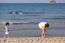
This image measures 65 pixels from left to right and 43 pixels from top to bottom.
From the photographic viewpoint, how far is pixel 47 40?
45.8ft

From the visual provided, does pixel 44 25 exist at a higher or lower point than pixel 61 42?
higher

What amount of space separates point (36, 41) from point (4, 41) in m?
1.92

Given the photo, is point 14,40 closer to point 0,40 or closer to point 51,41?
point 0,40

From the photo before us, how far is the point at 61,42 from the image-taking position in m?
13.6

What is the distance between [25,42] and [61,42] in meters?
2.14

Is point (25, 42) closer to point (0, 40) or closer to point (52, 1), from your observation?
point (0, 40)

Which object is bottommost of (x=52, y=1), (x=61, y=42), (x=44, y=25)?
(x=52, y=1)

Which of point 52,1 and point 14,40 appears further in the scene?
point 52,1

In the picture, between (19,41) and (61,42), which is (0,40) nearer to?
(19,41)

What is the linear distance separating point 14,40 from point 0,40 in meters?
0.86

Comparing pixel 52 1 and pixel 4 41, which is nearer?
pixel 4 41

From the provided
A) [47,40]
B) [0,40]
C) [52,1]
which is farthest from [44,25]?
[52,1]

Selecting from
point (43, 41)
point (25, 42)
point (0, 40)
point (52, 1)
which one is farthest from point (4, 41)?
point (52, 1)

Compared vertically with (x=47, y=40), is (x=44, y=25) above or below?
above
